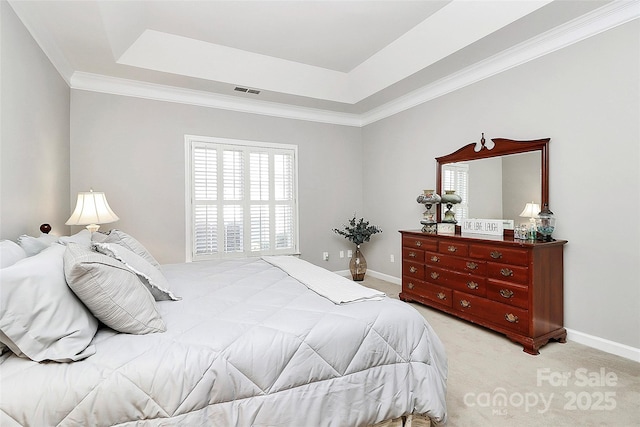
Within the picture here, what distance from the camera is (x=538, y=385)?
7.05ft

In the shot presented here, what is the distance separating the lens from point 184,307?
1.74 meters

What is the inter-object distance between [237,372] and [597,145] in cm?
316

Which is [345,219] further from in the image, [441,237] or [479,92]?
[479,92]

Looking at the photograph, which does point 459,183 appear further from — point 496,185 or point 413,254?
point 413,254

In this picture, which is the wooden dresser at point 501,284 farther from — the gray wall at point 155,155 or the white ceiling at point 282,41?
the gray wall at point 155,155

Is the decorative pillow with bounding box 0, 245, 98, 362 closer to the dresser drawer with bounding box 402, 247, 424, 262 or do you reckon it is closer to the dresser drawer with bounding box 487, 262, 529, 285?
the dresser drawer with bounding box 487, 262, 529, 285

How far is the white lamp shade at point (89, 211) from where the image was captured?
2987mm

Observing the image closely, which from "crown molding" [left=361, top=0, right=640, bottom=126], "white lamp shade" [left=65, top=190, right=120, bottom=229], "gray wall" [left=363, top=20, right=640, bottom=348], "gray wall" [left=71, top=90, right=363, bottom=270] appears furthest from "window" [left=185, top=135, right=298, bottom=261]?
"gray wall" [left=363, top=20, right=640, bottom=348]

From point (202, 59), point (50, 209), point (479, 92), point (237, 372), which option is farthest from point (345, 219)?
point (237, 372)

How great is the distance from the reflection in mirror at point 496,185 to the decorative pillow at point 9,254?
3.74 meters

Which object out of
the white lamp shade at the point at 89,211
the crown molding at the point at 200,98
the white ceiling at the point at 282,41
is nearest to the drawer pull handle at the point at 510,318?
the white ceiling at the point at 282,41

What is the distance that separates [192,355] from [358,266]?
3854 millimetres

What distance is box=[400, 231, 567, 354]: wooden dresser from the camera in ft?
8.70

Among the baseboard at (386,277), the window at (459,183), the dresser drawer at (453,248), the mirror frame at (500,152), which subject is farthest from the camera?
the baseboard at (386,277)
